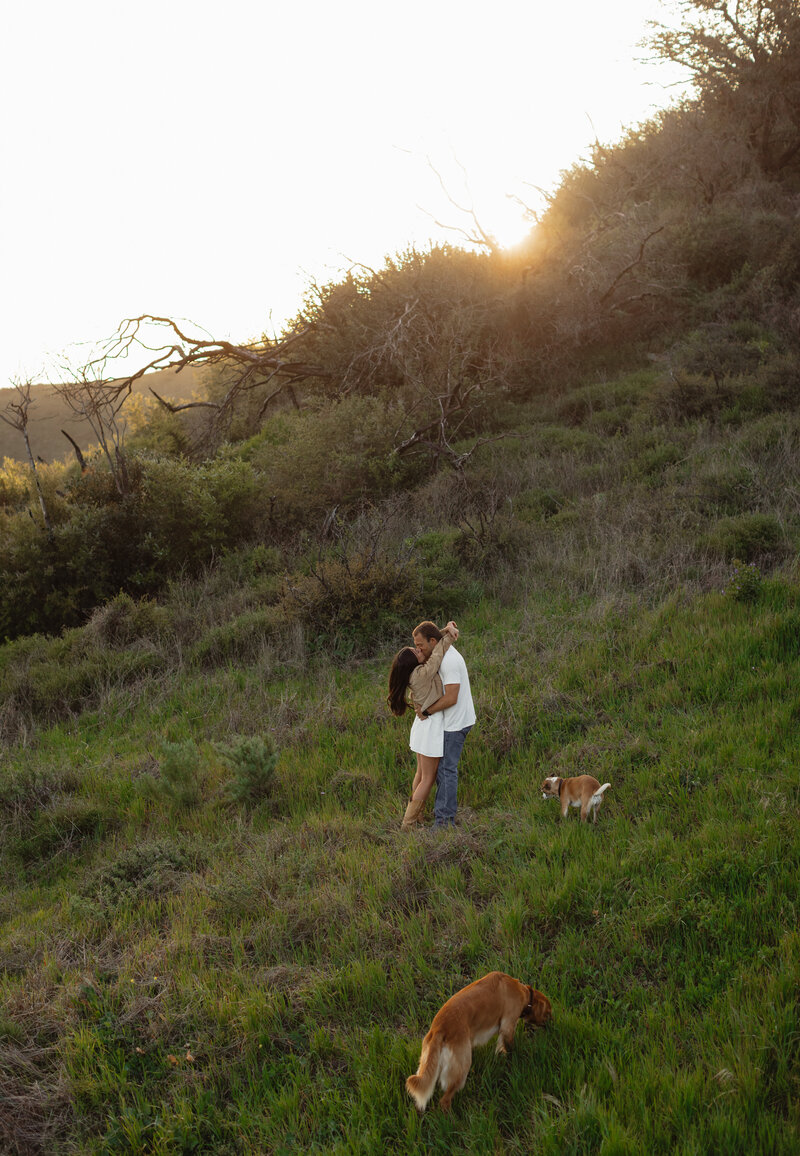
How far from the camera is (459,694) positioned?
5.56 metres

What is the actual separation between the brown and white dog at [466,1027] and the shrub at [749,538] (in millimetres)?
6816

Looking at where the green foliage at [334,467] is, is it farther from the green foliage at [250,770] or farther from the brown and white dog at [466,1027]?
the brown and white dog at [466,1027]

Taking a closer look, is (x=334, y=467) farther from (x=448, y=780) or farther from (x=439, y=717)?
(x=448, y=780)

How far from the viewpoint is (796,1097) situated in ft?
9.12

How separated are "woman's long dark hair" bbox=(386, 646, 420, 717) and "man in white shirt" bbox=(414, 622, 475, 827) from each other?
6.5 inches

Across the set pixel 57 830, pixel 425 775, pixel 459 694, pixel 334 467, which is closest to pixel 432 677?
pixel 459 694

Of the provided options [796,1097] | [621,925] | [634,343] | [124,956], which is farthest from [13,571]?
[634,343]

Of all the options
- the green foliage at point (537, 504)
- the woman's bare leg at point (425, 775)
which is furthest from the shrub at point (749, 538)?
the woman's bare leg at point (425, 775)

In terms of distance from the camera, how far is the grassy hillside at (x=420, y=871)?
3143 mm

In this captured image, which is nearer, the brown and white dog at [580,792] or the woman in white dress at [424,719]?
the brown and white dog at [580,792]

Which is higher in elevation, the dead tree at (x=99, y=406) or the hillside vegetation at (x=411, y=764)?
the dead tree at (x=99, y=406)

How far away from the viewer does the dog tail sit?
2906mm

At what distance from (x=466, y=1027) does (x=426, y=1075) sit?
23 cm

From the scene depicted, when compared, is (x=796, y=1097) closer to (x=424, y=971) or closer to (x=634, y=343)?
(x=424, y=971)
